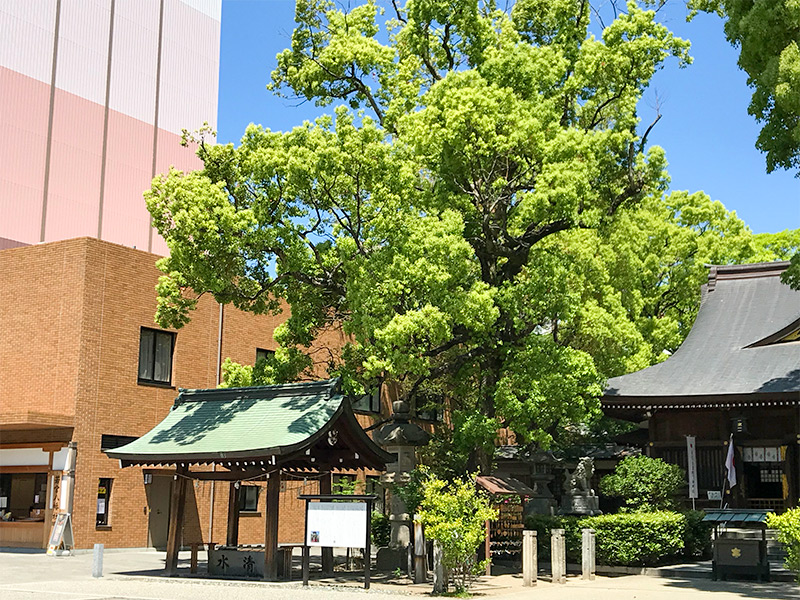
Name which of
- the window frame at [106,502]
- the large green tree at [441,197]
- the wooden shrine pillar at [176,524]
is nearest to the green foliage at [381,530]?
the large green tree at [441,197]

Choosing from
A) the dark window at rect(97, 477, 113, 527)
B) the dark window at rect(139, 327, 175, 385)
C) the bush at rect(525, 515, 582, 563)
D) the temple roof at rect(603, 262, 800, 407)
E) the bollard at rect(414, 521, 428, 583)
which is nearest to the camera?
the bollard at rect(414, 521, 428, 583)

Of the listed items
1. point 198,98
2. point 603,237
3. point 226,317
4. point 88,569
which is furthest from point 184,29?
point 88,569

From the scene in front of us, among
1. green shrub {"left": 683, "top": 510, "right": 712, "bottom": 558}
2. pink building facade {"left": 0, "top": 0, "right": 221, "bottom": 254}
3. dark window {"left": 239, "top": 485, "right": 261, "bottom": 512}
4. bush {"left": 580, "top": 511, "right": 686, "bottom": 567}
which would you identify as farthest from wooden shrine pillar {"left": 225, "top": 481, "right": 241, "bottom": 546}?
pink building facade {"left": 0, "top": 0, "right": 221, "bottom": 254}

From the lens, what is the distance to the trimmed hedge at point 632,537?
2225 cm

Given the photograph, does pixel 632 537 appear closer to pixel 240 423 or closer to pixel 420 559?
pixel 420 559

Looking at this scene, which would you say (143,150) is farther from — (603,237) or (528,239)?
(528,239)

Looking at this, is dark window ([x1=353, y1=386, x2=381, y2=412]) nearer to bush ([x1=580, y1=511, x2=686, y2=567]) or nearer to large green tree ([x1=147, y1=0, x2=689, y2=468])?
large green tree ([x1=147, y1=0, x2=689, y2=468])

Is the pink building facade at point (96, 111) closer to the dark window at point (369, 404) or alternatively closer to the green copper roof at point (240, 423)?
the dark window at point (369, 404)

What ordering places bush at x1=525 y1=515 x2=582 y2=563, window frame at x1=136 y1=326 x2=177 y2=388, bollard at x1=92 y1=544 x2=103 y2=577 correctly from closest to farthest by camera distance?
1. bollard at x1=92 y1=544 x2=103 y2=577
2. bush at x1=525 y1=515 x2=582 y2=563
3. window frame at x1=136 y1=326 x2=177 y2=388

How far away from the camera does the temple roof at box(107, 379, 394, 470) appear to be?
760 inches

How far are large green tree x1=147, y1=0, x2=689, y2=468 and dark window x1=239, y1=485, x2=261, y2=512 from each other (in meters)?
9.07

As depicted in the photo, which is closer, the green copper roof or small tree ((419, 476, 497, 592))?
small tree ((419, 476, 497, 592))

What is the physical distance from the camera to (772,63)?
17750 millimetres

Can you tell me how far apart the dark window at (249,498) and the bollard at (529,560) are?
15.0 m
